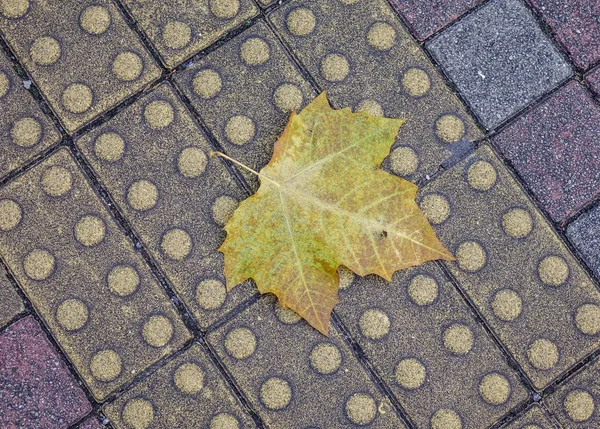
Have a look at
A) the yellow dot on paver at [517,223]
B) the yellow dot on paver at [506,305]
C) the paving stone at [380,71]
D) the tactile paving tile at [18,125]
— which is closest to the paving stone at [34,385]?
the tactile paving tile at [18,125]

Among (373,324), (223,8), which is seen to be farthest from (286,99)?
(373,324)

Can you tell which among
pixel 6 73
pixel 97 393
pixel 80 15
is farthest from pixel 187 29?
pixel 97 393

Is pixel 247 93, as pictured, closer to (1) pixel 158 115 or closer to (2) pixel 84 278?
(1) pixel 158 115

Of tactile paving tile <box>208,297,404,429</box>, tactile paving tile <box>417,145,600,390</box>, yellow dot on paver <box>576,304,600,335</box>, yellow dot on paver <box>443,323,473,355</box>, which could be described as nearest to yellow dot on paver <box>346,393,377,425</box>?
tactile paving tile <box>208,297,404,429</box>

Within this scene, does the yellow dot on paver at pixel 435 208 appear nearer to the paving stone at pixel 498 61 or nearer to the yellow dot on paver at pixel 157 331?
the paving stone at pixel 498 61

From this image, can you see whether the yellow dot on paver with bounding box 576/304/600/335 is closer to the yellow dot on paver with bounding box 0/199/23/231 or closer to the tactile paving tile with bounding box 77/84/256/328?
the tactile paving tile with bounding box 77/84/256/328

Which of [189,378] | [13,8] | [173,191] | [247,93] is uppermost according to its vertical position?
[13,8]
